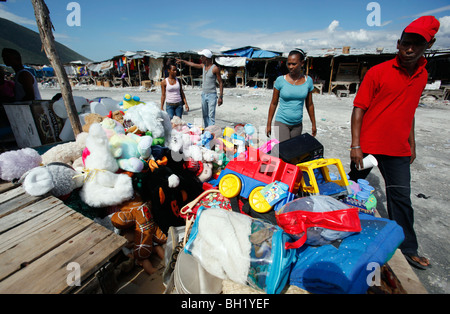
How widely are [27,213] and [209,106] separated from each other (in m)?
3.72

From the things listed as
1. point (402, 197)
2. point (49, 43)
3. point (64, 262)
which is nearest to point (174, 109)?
point (49, 43)

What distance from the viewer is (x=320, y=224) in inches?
49.9

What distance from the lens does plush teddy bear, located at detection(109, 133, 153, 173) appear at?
1.94m

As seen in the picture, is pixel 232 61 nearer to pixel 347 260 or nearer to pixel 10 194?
pixel 10 194

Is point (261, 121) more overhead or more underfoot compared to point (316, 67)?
more underfoot

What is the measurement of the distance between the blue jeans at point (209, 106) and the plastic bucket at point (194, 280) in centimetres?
377

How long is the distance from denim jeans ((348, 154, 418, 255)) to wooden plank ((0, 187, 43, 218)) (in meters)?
3.04

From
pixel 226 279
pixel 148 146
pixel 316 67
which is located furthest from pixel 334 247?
pixel 316 67

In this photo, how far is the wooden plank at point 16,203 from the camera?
1.47 meters

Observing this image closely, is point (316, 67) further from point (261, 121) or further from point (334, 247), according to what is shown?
point (334, 247)

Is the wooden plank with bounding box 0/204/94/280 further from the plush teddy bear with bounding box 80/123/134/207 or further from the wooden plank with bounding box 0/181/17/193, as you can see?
the wooden plank with bounding box 0/181/17/193

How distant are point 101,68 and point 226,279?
24074mm

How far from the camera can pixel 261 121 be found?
22.2 ft

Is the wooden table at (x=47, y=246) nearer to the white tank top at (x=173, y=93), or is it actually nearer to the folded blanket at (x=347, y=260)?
the folded blanket at (x=347, y=260)
